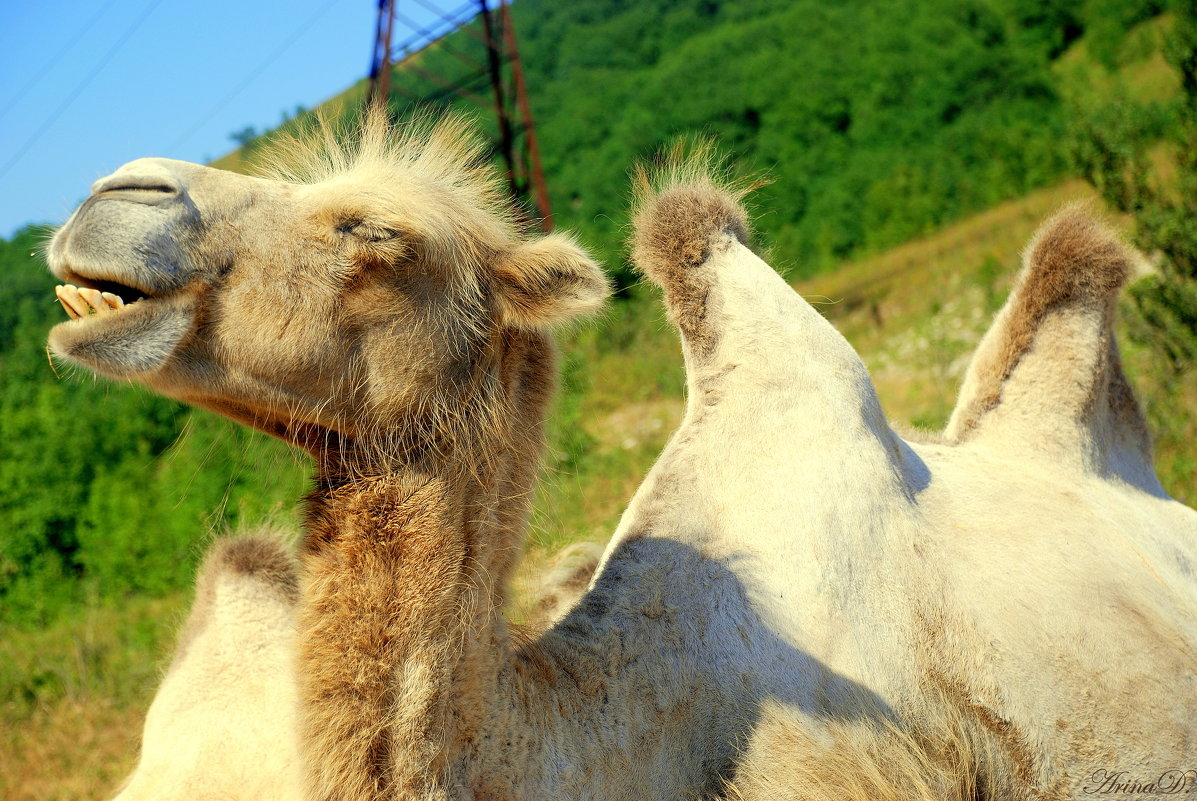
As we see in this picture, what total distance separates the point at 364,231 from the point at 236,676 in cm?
182

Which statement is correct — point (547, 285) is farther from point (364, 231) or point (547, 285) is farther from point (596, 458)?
point (596, 458)

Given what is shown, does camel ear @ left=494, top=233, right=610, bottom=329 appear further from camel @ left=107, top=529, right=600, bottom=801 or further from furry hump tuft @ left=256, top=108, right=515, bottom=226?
camel @ left=107, top=529, right=600, bottom=801

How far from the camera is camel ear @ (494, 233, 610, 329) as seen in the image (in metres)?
2.41

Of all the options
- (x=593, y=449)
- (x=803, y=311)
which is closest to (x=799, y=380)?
(x=803, y=311)

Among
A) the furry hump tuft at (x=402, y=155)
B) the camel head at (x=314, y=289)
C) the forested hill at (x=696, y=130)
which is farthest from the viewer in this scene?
the forested hill at (x=696, y=130)

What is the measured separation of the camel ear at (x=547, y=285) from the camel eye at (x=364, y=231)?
37 cm

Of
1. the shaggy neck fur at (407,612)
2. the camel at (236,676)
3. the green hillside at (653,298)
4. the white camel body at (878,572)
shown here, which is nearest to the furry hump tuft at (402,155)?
the green hillside at (653,298)

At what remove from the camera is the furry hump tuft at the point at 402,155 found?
2.54 meters

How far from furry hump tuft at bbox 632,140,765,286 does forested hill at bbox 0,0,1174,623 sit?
0.19 m

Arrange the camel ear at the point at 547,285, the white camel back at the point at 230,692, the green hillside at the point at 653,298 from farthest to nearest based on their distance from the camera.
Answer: the green hillside at the point at 653,298, the white camel back at the point at 230,692, the camel ear at the point at 547,285

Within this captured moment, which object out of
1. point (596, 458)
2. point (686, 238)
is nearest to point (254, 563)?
point (686, 238)

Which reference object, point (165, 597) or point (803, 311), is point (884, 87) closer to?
point (165, 597)

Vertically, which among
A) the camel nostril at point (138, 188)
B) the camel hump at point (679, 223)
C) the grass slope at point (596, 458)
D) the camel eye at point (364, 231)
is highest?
the camel hump at point (679, 223)

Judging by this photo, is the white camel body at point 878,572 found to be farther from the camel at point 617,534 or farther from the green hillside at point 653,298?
the green hillside at point 653,298
